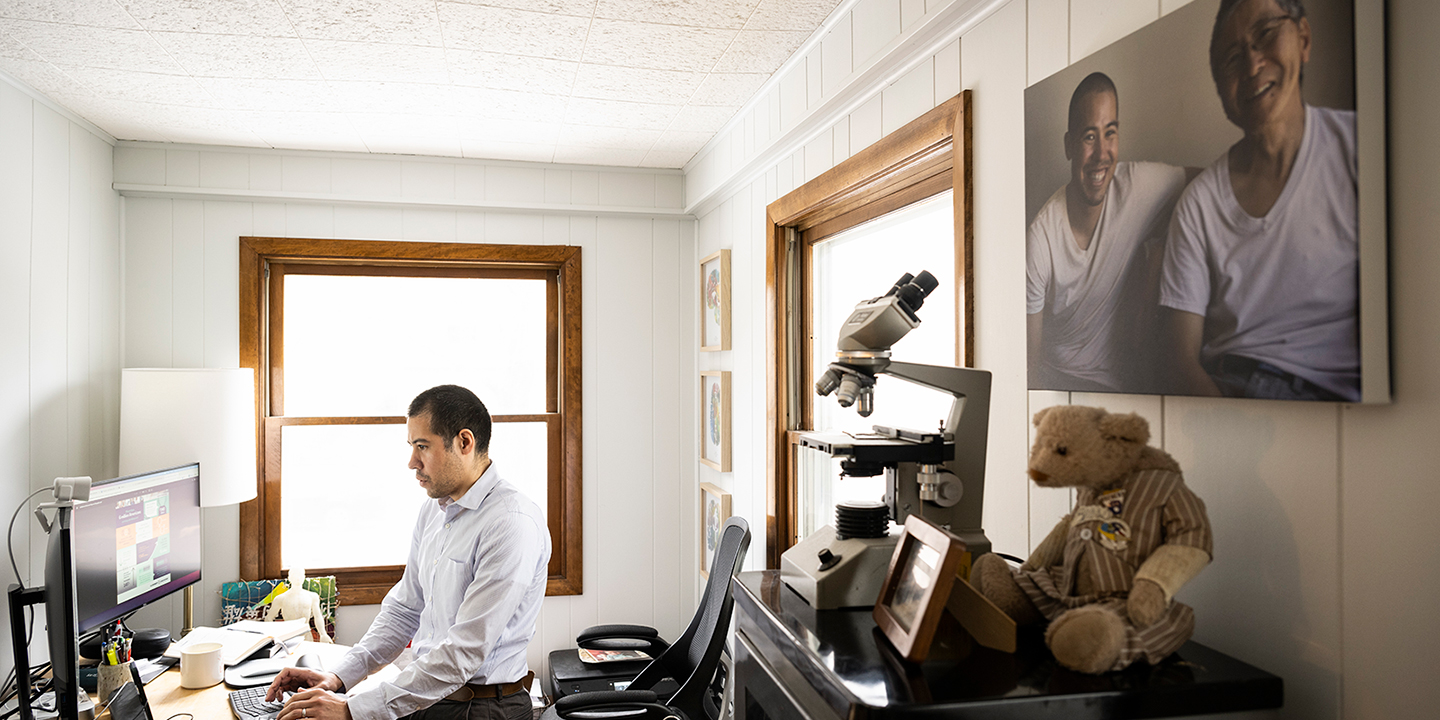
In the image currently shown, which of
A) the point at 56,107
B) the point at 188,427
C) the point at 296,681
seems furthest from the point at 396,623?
the point at 56,107

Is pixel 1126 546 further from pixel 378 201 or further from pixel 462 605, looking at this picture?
pixel 378 201

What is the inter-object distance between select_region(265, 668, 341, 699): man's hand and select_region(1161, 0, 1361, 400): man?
2.10 m

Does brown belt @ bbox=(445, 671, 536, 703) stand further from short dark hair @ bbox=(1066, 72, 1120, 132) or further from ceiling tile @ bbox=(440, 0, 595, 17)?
short dark hair @ bbox=(1066, 72, 1120, 132)

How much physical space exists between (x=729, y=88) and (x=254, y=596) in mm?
2769

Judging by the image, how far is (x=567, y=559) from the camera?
3.79 metres

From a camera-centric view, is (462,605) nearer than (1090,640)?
No

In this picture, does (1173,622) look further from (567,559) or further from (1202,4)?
(567,559)

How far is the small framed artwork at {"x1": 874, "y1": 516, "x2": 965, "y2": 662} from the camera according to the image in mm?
891

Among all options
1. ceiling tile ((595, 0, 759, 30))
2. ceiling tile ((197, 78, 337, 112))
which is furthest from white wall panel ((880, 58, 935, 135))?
ceiling tile ((197, 78, 337, 112))

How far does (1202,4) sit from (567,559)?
3.35 m

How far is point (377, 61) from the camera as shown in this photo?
246cm

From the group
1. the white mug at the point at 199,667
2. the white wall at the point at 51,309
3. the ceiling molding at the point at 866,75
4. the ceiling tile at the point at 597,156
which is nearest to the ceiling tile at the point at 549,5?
the ceiling molding at the point at 866,75

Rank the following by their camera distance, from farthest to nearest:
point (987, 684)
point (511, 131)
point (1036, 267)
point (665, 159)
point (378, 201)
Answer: point (665, 159)
point (378, 201)
point (511, 131)
point (1036, 267)
point (987, 684)

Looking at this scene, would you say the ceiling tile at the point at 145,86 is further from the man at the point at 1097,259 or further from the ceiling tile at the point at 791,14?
the man at the point at 1097,259
